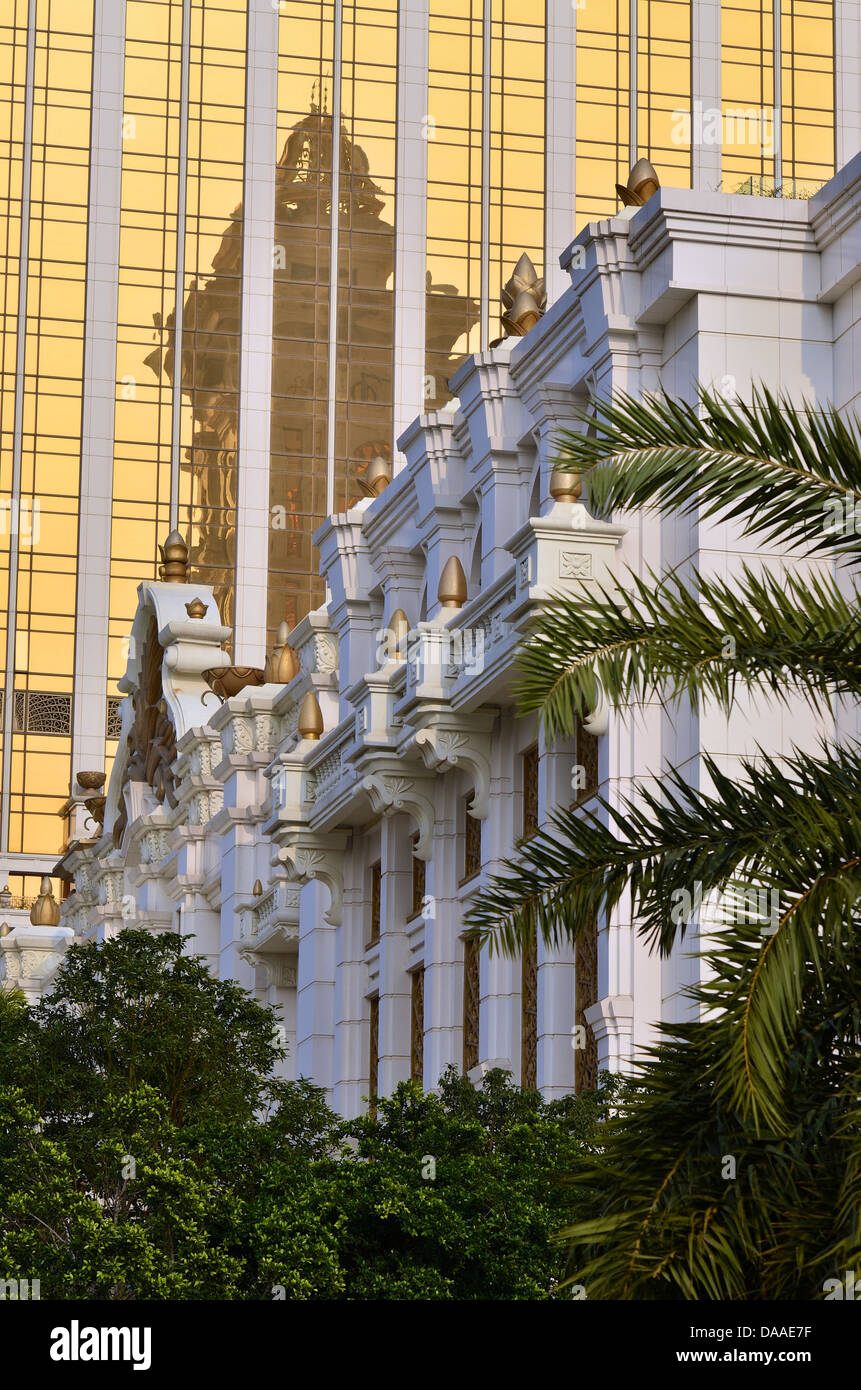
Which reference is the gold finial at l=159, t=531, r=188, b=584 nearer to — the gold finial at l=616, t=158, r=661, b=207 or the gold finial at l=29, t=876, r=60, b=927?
the gold finial at l=29, t=876, r=60, b=927

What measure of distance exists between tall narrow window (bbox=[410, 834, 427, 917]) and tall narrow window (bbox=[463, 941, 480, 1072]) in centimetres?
235

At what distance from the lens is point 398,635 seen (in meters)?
34.3

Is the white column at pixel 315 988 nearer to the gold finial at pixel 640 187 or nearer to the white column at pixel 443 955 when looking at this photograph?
the white column at pixel 443 955

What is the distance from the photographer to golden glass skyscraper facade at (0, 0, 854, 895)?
93.4 meters

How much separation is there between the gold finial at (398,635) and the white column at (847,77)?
71.8 meters

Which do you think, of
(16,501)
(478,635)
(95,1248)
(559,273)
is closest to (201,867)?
(478,635)

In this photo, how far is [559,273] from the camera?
9844 cm

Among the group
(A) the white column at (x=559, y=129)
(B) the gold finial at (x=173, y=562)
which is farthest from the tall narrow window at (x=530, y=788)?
(A) the white column at (x=559, y=129)

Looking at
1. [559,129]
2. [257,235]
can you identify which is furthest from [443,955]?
[559,129]

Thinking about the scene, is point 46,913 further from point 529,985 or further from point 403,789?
point 529,985

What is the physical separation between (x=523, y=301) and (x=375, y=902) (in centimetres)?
890

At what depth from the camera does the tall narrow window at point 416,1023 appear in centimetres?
3459

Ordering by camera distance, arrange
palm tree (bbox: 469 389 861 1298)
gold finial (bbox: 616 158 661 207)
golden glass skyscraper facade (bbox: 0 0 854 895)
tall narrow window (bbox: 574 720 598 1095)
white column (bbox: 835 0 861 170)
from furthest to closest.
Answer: white column (bbox: 835 0 861 170) < golden glass skyscraper facade (bbox: 0 0 854 895) < gold finial (bbox: 616 158 661 207) < tall narrow window (bbox: 574 720 598 1095) < palm tree (bbox: 469 389 861 1298)

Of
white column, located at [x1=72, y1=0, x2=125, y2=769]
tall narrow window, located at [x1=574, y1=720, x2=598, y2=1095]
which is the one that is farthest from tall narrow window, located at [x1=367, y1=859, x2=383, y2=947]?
white column, located at [x1=72, y1=0, x2=125, y2=769]
